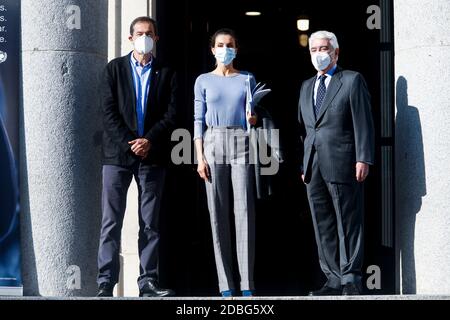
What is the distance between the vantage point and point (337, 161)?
375 inches

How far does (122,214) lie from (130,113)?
0.85 meters

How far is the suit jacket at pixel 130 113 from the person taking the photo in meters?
9.62

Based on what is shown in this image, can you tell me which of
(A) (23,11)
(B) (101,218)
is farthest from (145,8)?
(B) (101,218)

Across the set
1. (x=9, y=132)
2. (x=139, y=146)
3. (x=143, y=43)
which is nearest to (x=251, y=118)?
(x=139, y=146)

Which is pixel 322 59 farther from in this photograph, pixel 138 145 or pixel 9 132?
pixel 9 132

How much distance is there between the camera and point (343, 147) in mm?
9555

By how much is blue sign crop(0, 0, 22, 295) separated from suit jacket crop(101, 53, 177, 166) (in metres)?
0.79

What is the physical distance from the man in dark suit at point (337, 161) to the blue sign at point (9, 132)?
2476 millimetres

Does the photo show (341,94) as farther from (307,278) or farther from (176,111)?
(307,278)

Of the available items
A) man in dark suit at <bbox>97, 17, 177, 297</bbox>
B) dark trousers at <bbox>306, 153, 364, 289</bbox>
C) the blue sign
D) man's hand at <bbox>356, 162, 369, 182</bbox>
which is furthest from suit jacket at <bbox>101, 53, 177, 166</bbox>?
man's hand at <bbox>356, 162, 369, 182</bbox>

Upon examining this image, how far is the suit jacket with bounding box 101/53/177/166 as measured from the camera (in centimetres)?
962

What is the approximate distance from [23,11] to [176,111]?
62.0 inches

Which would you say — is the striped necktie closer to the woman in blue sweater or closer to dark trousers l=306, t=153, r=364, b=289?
dark trousers l=306, t=153, r=364, b=289
